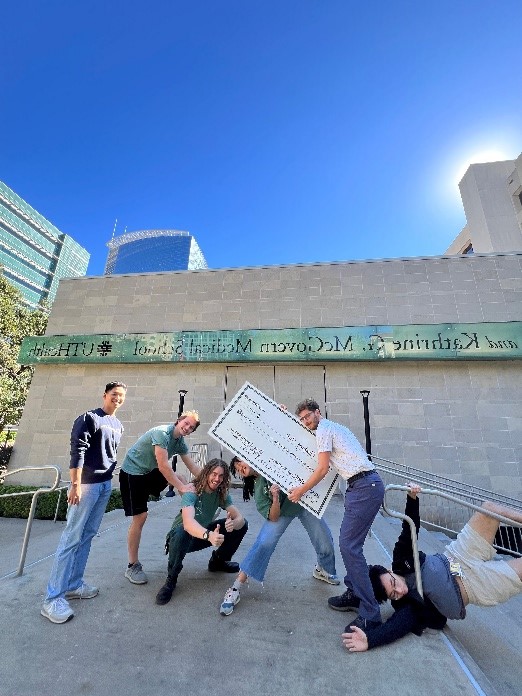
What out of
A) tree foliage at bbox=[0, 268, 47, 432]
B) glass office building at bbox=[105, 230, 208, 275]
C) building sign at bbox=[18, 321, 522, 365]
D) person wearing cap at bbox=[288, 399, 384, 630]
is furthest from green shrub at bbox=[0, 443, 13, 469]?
glass office building at bbox=[105, 230, 208, 275]

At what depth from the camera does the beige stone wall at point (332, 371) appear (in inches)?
345

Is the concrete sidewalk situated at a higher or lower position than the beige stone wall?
lower

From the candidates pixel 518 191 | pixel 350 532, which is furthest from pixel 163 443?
pixel 518 191

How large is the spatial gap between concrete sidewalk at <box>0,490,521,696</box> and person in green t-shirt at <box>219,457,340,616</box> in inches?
4.2

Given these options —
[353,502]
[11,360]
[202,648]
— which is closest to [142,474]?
[202,648]

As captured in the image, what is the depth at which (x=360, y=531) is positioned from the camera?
2287 millimetres

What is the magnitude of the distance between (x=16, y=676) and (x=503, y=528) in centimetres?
944

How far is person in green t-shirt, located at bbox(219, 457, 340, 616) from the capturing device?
2.55 metres

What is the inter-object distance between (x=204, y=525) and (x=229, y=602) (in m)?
0.64

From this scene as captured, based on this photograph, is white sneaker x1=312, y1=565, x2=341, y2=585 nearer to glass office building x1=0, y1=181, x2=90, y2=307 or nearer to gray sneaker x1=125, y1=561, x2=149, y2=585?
gray sneaker x1=125, y1=561, x2=149, y2=585

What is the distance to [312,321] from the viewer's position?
33.7ft

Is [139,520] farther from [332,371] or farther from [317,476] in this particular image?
[332,371]

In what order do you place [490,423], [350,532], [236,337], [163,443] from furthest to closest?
1. [236,337]
2. [490,423]
3. [163,443]
4. [350,532]

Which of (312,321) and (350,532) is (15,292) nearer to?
(312,321)
